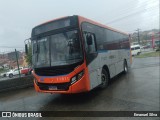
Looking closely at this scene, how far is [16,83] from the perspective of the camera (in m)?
11.2

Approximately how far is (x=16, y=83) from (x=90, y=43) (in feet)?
20.4

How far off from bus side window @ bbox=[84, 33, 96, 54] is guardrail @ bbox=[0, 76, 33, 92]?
5744 millimetres

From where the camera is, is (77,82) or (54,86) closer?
(77,82)

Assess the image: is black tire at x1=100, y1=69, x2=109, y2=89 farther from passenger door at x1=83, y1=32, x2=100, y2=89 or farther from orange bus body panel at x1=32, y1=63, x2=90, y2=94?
orange bus body panel at x1=32, y1=63, x2=90, y2=94

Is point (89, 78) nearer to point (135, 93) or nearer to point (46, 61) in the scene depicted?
point (46, 61)

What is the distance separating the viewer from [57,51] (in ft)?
22.1

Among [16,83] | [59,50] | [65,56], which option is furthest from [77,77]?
[16,83]

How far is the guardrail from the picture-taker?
1075 centimetres

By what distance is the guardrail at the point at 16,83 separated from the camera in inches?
423

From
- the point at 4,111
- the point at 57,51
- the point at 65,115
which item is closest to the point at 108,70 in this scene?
the point at 57,51

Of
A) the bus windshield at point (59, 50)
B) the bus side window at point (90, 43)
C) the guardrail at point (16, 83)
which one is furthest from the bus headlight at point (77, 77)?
the guardrail at point (16, 83)

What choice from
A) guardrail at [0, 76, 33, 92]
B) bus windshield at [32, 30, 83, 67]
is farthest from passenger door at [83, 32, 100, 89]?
guardrail at [0, 76, 33, 92]

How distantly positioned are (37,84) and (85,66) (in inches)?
83.6

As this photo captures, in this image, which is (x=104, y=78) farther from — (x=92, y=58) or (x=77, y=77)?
(x=77, y=77)
